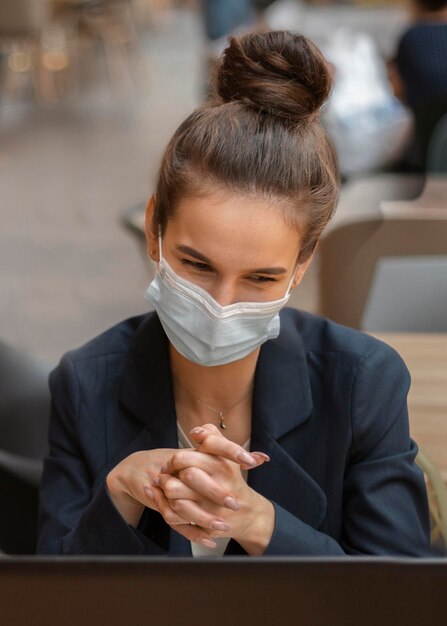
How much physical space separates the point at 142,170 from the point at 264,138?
4691mm

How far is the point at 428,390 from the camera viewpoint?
1784 mm

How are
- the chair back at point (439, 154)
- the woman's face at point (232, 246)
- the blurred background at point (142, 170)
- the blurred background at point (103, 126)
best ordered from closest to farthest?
1. the woman's face at point (232, 246)
2. the blurred background at point (142, 170)
3. the chair back at point (439, 154)
4. the blurred background at point (103, 126)

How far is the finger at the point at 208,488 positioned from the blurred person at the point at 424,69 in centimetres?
258

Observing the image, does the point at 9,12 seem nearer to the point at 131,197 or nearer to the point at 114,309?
the point at 131,197

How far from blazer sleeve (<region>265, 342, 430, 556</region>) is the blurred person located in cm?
228

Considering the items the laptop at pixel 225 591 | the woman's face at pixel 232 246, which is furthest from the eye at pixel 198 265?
the laptop at pixel 225 591

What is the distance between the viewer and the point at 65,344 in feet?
12.4

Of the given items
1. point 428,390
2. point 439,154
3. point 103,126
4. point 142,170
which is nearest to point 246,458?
point 428,390

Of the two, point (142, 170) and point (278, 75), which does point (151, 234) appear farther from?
point (142, 170)

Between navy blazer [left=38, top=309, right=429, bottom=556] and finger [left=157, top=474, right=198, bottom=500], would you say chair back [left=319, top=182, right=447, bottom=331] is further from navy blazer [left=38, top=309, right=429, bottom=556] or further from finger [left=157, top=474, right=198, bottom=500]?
finger [left=157, top=474, right=198, bottom=500]

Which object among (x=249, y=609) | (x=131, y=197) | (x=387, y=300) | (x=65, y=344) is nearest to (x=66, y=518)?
(x=249, y=609)

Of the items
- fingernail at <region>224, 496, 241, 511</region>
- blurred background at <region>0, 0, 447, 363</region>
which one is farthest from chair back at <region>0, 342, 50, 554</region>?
fingernail at <region>224, 496, 241, 511</region>

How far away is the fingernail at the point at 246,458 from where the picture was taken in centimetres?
106

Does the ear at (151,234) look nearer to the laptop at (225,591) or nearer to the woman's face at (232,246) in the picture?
the woman's face at (232,246)
